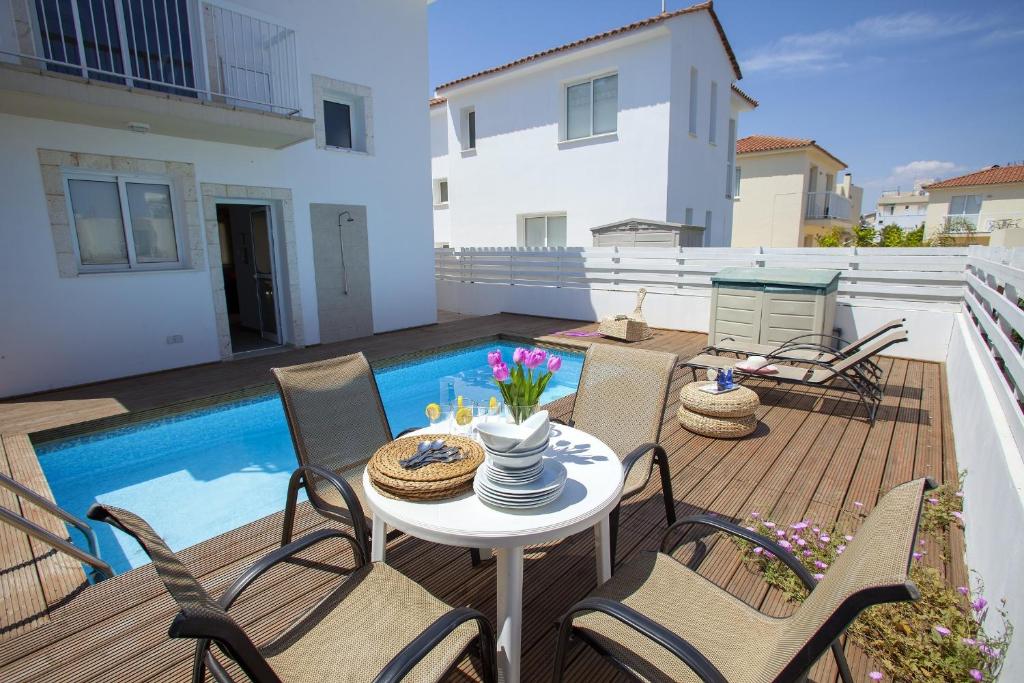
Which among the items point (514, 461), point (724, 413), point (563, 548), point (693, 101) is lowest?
point (563, 548)

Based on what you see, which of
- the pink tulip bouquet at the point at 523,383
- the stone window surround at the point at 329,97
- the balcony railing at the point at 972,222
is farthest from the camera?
the balcony railing at the point at 972,222

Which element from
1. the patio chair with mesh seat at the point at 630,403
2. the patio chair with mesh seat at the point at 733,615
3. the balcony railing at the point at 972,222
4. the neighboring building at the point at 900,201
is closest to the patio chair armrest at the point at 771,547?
the patio chair with mesh seat at the point at 733,615

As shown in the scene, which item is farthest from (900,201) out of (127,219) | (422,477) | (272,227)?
(422,477)

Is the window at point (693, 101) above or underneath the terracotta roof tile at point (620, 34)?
underneath

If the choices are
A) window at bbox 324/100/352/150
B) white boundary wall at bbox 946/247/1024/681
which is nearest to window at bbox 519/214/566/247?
window at bbox 324/100/352/150

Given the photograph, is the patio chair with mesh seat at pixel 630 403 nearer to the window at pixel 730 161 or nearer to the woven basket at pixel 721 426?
the woven basket at pixel 721 426

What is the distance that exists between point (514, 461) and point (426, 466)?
45 cm

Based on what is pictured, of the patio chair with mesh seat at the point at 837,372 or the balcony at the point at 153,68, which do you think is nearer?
the patio chair with mesh seat at the point at 837,372

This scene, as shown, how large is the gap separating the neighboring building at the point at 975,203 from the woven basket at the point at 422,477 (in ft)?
105

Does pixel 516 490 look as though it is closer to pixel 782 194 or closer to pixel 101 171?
pixel 101 171

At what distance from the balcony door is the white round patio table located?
6.08 m

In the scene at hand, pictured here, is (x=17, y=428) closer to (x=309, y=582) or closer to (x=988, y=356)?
(x=309, y=582)

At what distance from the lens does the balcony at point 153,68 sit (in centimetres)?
522

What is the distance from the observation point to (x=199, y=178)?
7.03 meters
